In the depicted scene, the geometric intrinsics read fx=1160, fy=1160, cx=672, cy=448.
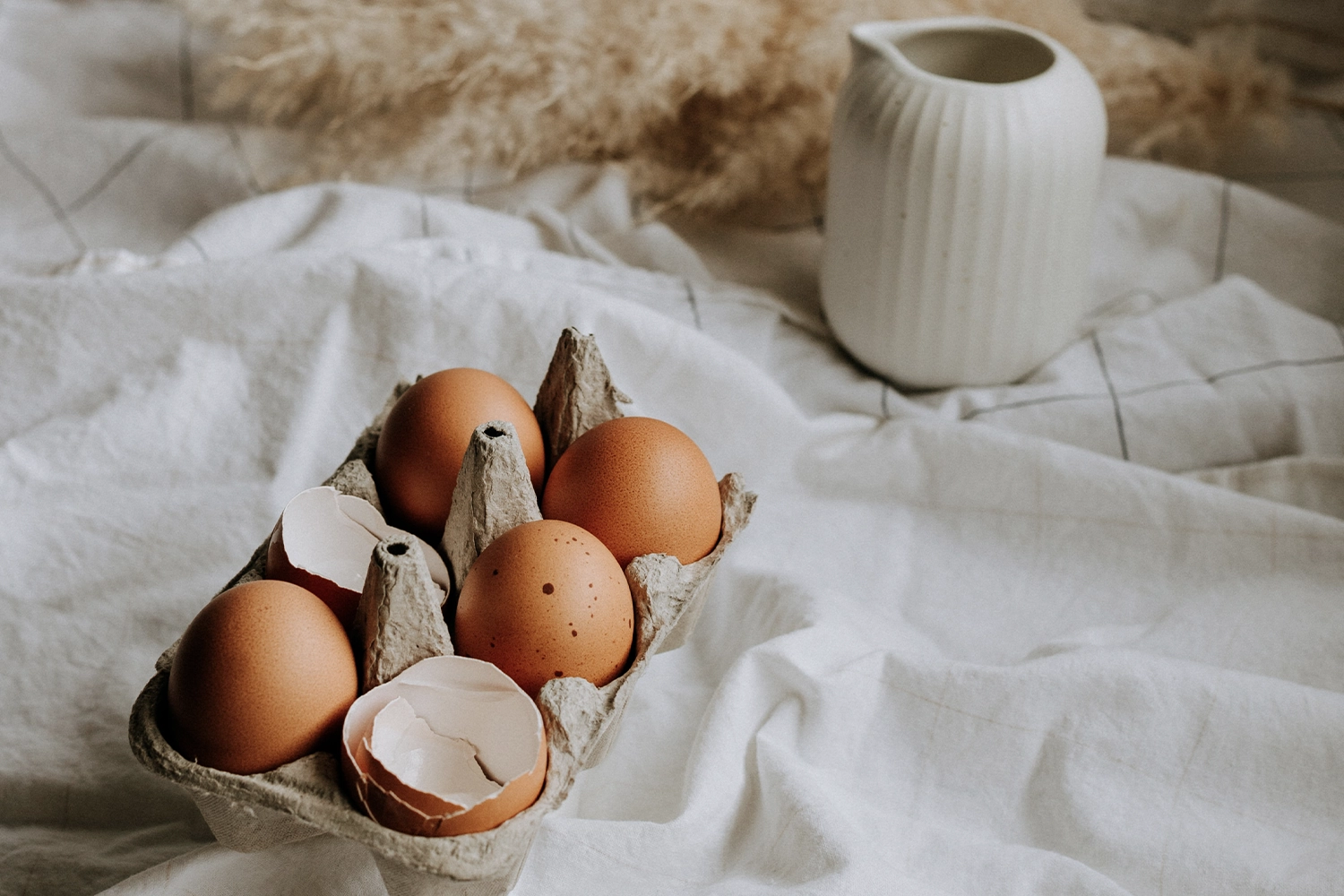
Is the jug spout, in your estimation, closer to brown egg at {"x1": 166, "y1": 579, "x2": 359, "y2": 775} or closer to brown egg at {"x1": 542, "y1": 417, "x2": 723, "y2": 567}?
brown egg at {"x1": 542, "y1": 417, "x2": 723, "y2": 567}

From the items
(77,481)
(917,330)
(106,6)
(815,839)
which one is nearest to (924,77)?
(917,330)

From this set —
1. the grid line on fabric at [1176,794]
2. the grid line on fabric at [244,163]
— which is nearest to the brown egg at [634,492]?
the grid line on fabric at [1176,794]

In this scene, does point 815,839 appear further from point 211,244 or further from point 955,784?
point 211,244

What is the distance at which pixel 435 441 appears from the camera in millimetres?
509

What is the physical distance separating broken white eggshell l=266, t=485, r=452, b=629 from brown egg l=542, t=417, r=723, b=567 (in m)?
0.07

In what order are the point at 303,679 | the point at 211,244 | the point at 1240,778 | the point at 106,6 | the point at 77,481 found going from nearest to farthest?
1. the point at 303,679
2. the point at 1240,778
3. the point at 77,481
4. the point at 211,244
5. the point at 106,6

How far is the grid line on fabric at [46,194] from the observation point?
2.90ft

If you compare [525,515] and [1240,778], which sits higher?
[525,515]

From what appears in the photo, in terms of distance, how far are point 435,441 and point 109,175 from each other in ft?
1.91

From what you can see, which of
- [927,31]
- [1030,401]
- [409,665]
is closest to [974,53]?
[927,31]

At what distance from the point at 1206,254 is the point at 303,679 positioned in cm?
77

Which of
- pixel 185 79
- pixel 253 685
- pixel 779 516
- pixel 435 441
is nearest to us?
pixel 253 685

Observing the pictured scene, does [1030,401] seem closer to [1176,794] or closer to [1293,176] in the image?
[1176,794]

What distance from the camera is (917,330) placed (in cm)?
75
